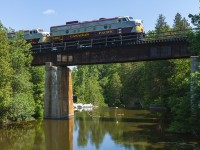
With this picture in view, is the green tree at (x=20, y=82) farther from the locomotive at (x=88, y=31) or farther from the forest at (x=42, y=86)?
the locomotive at (x=88, y=31)

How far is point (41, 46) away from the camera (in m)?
47.5

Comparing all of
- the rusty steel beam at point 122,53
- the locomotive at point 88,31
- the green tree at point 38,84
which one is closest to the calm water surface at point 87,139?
the rusty steel beam at point 122,53

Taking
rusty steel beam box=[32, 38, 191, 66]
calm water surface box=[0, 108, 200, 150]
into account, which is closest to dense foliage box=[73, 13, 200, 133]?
rusty steel beam box=[32, 38, 191, 66]

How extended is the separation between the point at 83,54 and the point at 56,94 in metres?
6.48

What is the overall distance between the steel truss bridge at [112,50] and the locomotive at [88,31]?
653 millimetres

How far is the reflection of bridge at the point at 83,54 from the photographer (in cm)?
3609

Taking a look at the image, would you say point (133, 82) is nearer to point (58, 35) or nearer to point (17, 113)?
point (58, 35)

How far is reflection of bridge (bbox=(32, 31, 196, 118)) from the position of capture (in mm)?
36094

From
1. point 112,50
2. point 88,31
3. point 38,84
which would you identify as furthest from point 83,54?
point 38,84

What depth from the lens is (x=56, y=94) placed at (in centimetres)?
4188

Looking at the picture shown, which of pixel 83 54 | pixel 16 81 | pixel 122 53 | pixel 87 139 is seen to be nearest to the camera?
pixel 87 139

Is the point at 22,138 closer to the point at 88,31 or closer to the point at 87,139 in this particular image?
the point at 87,139

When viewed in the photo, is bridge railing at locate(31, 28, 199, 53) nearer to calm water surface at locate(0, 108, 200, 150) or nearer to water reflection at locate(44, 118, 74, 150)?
water reflection at locate(44, 118, 74, 150)

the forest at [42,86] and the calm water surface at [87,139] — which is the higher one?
the forest at [42,86]
